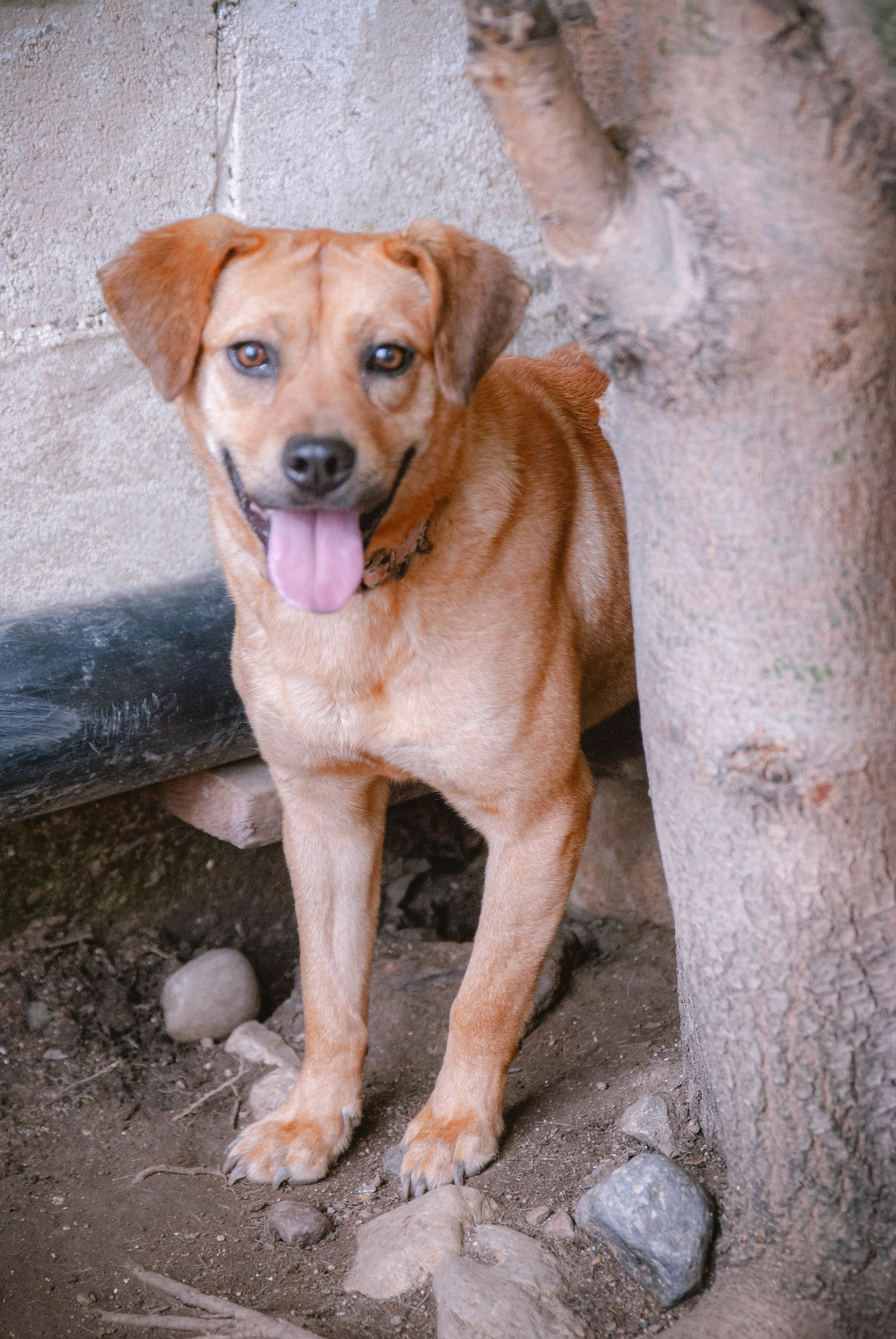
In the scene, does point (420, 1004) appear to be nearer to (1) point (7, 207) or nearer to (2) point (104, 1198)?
(2) point (104, 1198)

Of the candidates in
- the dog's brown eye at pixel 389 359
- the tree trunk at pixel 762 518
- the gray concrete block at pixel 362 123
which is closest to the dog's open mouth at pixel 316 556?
the dog's brown eye at pixel 389 359

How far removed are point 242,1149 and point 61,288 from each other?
222 centimetres

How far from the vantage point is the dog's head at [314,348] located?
2.13 meters

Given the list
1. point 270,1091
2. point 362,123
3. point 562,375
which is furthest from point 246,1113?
point 362,123

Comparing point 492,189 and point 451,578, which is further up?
point 492,189

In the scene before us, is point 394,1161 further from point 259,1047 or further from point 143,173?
point 143,173

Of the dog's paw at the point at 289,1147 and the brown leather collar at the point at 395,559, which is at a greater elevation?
the brown leather collar at the point at 395,559

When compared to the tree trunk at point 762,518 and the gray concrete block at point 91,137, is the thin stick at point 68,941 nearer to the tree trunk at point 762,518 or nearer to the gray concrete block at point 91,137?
the gray concrete block at point 91,137

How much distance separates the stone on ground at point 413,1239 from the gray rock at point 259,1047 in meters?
0.87

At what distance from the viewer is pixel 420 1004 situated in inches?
132

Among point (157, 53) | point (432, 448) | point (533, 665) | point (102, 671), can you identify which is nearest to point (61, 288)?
point (157, 53)

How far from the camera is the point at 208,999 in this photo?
339 cm

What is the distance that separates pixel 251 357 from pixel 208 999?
1948mm

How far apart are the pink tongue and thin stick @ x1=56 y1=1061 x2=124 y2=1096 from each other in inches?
66.2
